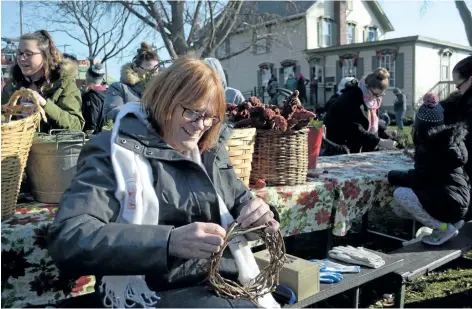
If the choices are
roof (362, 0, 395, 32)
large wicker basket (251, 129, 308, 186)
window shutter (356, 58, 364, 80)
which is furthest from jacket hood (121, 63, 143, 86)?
roof (362, 0, 395, 32)

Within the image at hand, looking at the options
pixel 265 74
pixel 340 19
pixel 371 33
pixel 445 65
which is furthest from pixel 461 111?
pixel 371 33

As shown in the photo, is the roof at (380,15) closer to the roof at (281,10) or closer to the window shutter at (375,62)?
the roof at (281,10)

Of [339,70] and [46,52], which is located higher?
[339,70]

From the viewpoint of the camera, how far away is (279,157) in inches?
97.4

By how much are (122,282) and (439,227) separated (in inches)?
92.3

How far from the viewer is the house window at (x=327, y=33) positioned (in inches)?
940

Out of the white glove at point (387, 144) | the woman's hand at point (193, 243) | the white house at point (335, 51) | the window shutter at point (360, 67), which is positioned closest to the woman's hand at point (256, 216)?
the woman's hand at point (193, 243)

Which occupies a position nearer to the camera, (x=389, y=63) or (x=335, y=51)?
(x=389, y=63)

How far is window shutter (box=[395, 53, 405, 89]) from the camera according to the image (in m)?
20.4

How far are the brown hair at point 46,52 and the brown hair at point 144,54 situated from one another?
95 cm

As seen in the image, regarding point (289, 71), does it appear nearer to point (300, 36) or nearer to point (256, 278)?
point (300, 36)

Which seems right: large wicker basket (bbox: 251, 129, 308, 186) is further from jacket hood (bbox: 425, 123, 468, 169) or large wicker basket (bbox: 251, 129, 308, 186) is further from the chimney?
the chimney

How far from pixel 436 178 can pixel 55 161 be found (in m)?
2.37

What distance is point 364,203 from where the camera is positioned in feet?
10.1
